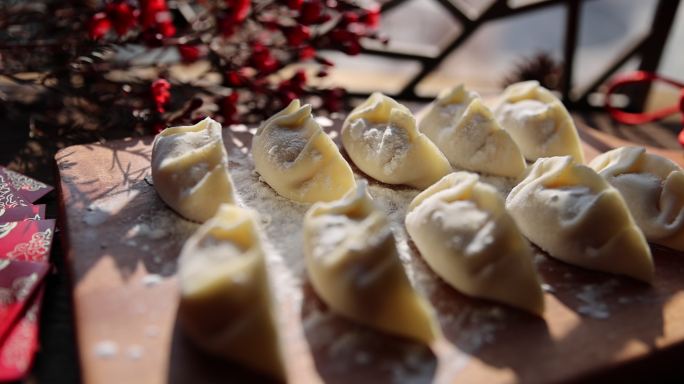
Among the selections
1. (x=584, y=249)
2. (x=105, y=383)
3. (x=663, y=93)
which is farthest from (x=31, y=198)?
(x=663, y=93)

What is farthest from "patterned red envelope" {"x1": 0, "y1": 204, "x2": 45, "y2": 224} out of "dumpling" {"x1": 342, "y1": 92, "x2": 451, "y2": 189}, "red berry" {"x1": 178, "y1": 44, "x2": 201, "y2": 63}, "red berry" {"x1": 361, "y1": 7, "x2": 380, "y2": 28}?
"red berry" {"x1": 361, "y1": 7, "x2": 380, "y2": 28}

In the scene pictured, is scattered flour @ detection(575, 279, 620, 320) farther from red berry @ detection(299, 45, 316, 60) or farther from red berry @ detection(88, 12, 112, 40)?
red berry @ detection(88, 12, 112, 40)

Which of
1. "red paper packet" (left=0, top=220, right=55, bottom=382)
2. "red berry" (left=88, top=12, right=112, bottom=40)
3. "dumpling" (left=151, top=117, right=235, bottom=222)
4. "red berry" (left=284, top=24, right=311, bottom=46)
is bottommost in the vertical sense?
"red paper packet" (left=0, top=220, right=55, bottom=382)

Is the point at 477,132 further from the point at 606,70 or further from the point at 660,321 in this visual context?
the point at 606,70

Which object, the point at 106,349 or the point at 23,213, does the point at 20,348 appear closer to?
the point at 106,349

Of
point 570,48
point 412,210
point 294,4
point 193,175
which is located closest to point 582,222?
point 412,210

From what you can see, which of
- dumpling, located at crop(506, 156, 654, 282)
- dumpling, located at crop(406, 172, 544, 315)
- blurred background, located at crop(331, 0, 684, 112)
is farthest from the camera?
blurred background, located at crop(331, 0, 684, 112)
